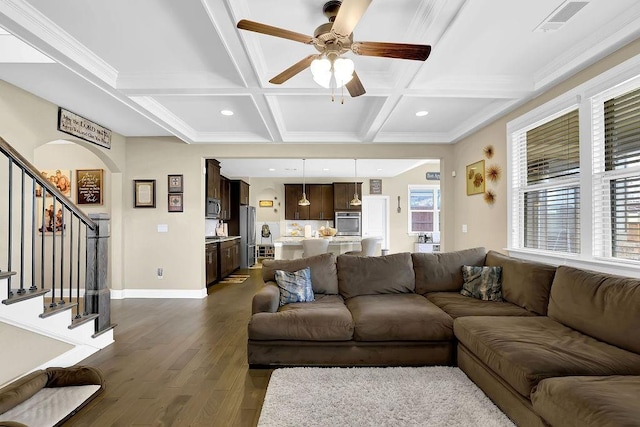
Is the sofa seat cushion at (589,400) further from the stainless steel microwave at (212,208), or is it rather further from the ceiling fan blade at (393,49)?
the stainless steel microwave at (212,208)

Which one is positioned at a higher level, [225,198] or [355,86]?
[355,86]

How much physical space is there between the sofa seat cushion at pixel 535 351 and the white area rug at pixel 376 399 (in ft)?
0.90

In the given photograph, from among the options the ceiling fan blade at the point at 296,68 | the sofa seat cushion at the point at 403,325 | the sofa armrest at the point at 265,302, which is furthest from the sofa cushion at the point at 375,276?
the ceiling fan blade at the point at 296,68

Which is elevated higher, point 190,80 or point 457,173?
point 190,80

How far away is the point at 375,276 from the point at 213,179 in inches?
174

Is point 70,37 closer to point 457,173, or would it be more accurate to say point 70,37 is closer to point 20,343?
point 20,343

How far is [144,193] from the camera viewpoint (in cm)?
532

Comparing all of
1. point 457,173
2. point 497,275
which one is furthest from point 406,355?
point 457,173

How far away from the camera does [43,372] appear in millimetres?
2389

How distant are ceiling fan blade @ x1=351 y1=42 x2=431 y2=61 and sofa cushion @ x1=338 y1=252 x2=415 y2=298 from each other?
2.12 meters

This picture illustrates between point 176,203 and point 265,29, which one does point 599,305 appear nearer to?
Answer: point 265,29

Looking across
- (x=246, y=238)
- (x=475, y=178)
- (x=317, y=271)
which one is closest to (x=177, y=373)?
(x=317, y=271)

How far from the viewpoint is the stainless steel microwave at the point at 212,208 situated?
21.2 ft

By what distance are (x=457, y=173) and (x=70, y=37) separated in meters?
5.07
